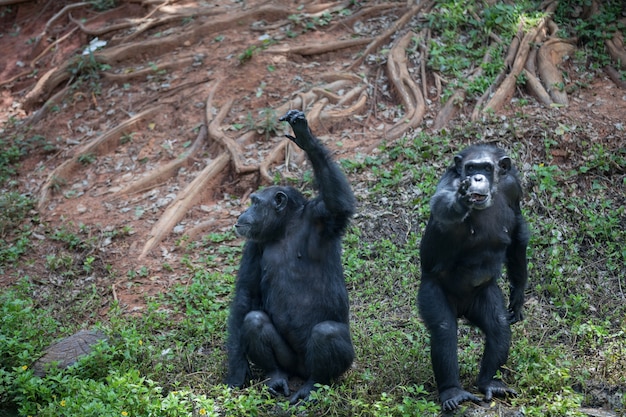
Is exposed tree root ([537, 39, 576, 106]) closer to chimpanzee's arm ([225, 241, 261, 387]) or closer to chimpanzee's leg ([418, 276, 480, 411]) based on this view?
chimpanzee's leg ([418, 276, 480, 411])

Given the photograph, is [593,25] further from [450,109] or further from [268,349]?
[268,349]

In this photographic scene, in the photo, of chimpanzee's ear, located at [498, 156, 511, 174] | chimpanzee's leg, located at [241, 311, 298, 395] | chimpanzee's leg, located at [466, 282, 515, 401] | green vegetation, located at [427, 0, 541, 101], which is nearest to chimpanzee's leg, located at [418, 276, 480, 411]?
chimpanzee's leg, located at [466, 282, 515, 401]

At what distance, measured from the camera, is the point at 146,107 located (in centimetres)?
1484

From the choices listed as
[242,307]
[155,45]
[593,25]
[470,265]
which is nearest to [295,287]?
[242,307]

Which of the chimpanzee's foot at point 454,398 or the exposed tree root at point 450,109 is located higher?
the chimpanzee's foot at point 454,398

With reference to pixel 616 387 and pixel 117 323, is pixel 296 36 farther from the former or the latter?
pixel 616 387

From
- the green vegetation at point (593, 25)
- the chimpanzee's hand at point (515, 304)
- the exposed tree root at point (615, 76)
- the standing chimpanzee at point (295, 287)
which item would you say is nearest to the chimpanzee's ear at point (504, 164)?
the chimpanzee's hand at point (515, 304)

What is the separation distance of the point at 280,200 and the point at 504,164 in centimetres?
237

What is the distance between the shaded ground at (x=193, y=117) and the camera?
1195cm

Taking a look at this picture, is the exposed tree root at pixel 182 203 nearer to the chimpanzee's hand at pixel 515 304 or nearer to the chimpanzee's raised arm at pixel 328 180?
the chimpanzee's raised arm at pixel 328 180

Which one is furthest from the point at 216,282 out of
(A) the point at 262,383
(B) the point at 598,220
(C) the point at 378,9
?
(C) the point at 378,9

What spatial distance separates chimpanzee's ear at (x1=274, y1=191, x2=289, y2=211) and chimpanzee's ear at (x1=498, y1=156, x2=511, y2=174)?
7.43ft

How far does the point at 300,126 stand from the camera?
755 centimetres

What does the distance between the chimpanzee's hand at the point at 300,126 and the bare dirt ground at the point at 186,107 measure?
4.42 metres
